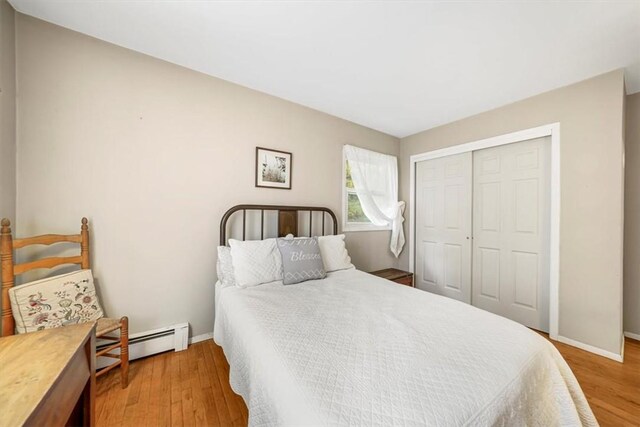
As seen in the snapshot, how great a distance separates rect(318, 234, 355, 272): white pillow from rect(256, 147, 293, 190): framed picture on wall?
723 millimetres

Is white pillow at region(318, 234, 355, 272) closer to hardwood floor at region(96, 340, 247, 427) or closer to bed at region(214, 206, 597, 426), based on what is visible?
bed at region(214, 206, 597, 426)

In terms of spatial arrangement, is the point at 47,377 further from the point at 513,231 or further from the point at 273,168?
the point at 513,231

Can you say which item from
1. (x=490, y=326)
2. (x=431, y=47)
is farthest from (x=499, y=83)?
(x=490, y=326)

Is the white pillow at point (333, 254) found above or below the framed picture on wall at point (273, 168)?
below

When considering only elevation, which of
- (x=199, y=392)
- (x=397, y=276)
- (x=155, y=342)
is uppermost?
(x=397, y=276)

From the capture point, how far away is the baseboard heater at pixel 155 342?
182 centimetres

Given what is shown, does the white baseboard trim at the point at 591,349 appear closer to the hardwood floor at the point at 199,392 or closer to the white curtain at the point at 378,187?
the hardwood floor at the point at 199,392

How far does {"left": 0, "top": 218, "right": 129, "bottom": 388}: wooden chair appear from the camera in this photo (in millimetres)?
1343

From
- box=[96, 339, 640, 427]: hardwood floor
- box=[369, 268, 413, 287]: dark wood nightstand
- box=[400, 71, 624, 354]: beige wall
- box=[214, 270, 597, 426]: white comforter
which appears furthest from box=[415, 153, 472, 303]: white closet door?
box=[214, 270, 597, 426]: white comforter

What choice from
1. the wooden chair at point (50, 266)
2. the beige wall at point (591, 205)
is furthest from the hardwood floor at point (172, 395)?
the beige wall at point (591, 205)

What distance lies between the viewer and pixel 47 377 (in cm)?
69

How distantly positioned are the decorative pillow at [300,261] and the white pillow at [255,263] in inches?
3.0

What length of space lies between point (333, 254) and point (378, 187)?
4.76ft

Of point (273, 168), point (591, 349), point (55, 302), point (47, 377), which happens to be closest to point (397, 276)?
point (591, 349)
